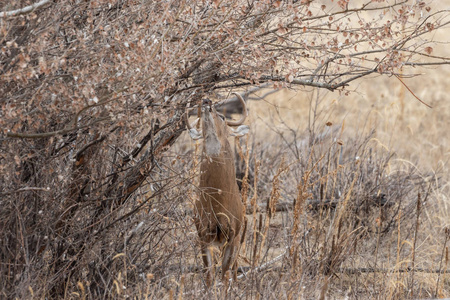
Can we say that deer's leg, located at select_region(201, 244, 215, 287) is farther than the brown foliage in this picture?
Yes

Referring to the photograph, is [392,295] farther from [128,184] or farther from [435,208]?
[435,208]

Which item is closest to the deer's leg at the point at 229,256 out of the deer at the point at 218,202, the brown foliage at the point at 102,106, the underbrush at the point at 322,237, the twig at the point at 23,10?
the deer at the point at 218,202

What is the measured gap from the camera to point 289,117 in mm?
14273

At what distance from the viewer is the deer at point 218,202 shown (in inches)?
190

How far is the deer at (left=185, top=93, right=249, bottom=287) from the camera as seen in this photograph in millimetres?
4816

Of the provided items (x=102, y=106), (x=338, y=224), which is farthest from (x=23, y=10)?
(x=338, y=224)

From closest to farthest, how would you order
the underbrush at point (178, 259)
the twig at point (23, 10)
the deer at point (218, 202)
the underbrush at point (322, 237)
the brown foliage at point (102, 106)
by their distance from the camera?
1. the twig at point (23, 10)
2. the brown foliage at point (102, 106)
3. the underbrush at point (178, 259)
4. the underbrush at point (322, 237)
5. the deer at point (218, 202)

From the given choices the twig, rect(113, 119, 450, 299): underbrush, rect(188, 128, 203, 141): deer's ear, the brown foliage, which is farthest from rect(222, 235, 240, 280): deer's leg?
the twig

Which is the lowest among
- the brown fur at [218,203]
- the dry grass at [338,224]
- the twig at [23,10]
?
the dry grass at [338,224]

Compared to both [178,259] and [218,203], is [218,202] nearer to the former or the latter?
[218,203]

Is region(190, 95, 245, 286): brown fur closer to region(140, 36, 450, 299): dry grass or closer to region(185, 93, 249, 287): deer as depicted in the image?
region(185, 93, 249, 287): deer

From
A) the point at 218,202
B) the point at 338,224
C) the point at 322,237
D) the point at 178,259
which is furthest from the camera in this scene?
the point at 322,237

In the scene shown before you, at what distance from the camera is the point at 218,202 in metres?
4.89

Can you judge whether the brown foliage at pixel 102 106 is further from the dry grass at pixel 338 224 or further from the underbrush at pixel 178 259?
the dry grass at pixel 338 224
